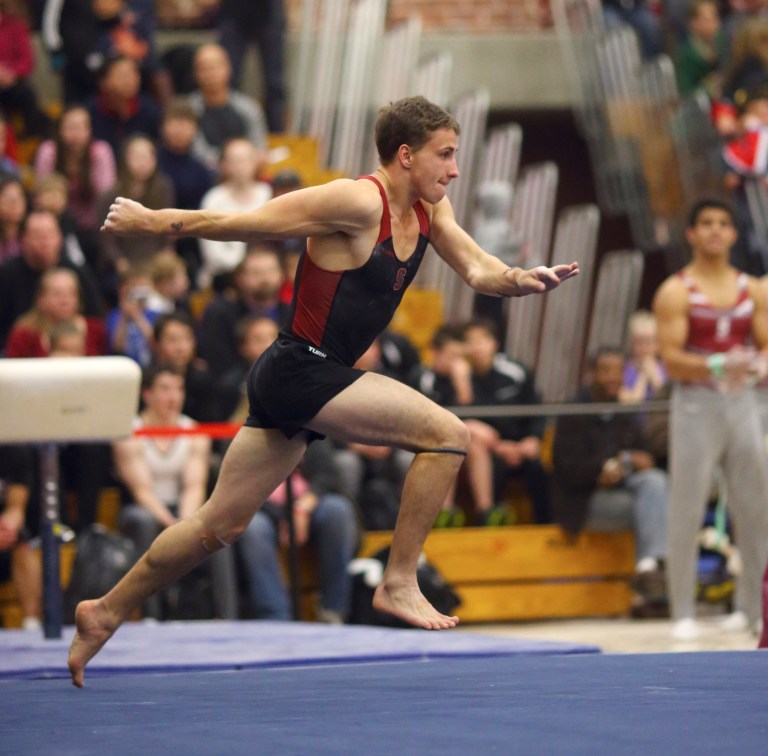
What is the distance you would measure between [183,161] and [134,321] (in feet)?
6.17

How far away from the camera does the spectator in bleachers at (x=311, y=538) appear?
8.55 m

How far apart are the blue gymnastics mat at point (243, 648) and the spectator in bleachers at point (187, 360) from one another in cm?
190

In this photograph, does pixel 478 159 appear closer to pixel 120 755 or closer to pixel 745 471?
pixel 745 471

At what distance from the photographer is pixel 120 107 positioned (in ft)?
36.6

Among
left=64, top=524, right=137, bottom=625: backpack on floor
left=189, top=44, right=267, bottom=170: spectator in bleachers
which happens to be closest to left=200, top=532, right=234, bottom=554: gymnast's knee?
left=64, top=524, right=137, bottom=625: backpack on floor

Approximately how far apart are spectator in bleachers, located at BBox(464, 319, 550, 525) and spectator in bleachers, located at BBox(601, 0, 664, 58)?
12.0 ft

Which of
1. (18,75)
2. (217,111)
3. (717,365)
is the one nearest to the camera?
(717,365)

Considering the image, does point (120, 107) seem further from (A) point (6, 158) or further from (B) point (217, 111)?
(A) point (6, 158)

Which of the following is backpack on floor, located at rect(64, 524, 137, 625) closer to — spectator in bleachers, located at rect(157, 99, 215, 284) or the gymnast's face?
spectator in bleachers, located at rect(157, 99, 215, 284)

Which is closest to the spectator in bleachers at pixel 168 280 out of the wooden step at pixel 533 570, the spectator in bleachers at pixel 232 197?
the spectator in bleachers at pixel 232 197

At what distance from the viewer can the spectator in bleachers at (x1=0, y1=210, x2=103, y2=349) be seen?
30.7 feet

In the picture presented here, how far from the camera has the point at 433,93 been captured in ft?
40.5

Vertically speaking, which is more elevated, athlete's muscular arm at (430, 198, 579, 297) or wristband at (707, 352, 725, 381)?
athlete's muscular arm at (430, 198, 579, 297)

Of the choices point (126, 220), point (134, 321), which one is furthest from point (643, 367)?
point (126, 220)
